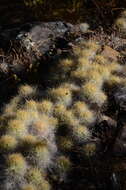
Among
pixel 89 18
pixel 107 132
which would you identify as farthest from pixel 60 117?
pixel 89 18

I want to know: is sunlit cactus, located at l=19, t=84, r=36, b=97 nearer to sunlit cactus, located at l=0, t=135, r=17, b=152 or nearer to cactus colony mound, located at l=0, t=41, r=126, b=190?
cactus colony mound, located at l=0, t=41, r=126, b=190

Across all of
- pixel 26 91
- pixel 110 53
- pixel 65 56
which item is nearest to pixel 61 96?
pixel 26 91

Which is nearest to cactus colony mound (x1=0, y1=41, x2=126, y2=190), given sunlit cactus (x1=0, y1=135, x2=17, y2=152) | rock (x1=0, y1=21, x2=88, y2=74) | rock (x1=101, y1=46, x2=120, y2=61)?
sunlit cactus (x1=0, y1=135, x2=17, y2=152)

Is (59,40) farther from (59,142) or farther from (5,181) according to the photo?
(5,181)

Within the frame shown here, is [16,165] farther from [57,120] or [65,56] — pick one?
[65,56]

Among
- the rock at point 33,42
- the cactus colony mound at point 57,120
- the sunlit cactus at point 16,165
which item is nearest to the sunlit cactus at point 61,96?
the cactus colony mound at point 57,120

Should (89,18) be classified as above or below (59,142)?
above
